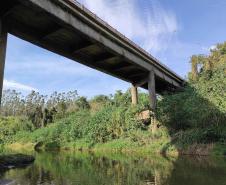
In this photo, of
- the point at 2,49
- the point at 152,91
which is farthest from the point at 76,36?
the point at 152,91

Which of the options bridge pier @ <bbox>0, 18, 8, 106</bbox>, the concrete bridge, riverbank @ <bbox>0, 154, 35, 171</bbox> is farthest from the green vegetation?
bridge pier @ <bbox>0, 18, 8, 106</bbox>

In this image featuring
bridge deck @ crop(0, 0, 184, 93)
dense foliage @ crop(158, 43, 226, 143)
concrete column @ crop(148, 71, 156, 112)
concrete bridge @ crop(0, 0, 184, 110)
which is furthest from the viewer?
concrete column @ crop(148, 71, 156, 112)

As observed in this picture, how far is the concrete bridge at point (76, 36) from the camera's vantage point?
19.1 metres

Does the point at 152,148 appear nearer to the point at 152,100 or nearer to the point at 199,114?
the point at 199,114

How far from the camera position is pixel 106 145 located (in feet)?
128

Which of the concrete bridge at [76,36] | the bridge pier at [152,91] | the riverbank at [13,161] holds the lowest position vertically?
the riverbank at [13,161]

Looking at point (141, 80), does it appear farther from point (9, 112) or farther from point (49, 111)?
point (9, 112)

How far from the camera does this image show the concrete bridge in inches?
752

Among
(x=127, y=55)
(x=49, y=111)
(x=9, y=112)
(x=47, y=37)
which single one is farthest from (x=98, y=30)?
(x=9, y=112)

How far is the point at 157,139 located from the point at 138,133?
2.71m

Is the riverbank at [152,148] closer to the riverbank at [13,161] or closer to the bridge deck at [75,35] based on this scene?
the bridge deck at [75,35]

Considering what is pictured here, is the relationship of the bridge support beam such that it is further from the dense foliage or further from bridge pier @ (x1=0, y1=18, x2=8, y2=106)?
bridge pier @ (x1=0, y1=18, x2=8, y2=106)

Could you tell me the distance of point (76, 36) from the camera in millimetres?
24500

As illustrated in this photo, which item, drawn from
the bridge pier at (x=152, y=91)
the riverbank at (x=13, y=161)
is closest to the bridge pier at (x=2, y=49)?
the riverbank at (x=13, y=161)
